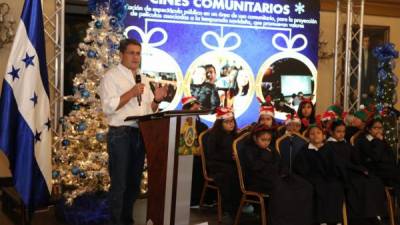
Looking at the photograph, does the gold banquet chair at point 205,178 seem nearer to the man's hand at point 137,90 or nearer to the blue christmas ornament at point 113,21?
the blue christmas ornament at point 113,21

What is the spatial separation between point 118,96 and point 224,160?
194 cm

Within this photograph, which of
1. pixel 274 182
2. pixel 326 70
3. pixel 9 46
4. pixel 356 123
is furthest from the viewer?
pixel 326 70

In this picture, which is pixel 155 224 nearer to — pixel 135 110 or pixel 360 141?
pixel 135 110

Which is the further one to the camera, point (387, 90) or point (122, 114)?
point (387, 90)

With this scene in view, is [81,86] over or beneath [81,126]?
over

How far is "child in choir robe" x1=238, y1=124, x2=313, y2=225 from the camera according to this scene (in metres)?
4.52

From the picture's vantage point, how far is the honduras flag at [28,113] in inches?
142

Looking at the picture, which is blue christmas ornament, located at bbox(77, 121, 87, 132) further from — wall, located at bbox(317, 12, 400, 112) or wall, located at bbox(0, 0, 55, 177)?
wall, located at bbox(317, 12, 400, 112)

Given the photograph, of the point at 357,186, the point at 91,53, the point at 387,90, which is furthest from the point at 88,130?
the point at 387,90

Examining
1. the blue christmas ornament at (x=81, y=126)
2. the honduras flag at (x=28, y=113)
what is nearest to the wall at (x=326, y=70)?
the blue christmas ornament at (x=81, y=126)

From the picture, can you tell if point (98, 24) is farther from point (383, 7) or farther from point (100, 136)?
point (383, 7)

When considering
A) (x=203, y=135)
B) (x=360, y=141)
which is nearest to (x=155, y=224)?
(x=203, y=135)

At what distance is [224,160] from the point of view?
538cm

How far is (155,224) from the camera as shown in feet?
11.9
